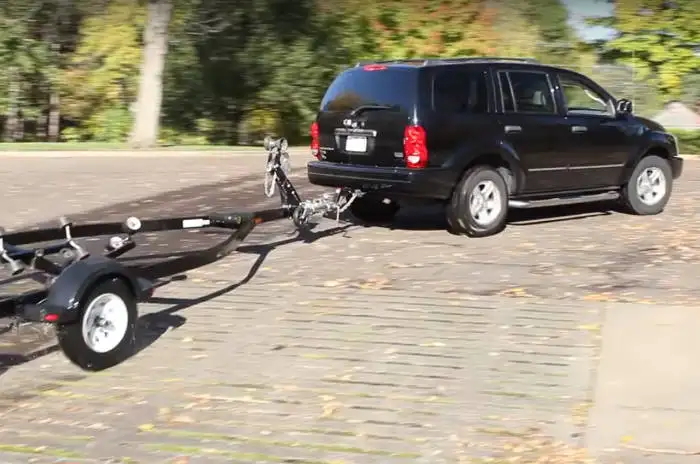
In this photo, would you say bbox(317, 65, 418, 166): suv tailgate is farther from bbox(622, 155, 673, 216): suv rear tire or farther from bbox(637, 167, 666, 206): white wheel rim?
bbox(637, 167, 666, 206): white wheel rim

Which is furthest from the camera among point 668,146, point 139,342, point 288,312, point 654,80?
point 654,80

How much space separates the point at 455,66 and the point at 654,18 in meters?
14.7

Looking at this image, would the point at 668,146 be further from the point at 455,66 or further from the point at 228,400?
the point at 228,400

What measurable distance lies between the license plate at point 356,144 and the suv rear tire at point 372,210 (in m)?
1.11

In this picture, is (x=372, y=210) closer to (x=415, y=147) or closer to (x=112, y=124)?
(x=415, y=147)

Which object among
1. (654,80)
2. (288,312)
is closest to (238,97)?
(654,80)

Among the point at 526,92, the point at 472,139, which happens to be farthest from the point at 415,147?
the point at 526,92

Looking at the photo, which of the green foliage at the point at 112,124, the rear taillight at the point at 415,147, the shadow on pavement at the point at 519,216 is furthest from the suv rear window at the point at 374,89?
the green foliage at the point at 112,124

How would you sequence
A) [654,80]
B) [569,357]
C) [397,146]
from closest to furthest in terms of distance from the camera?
1. [569,357]
2. [397,146]
3. [654,80]

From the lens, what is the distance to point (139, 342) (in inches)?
290

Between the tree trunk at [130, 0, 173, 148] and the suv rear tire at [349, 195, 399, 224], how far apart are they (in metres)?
11.6

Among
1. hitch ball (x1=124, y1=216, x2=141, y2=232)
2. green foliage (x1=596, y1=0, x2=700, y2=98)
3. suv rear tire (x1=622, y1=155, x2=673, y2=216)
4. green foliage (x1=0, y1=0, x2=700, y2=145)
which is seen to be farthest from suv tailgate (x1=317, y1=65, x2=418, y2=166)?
green foliage (x1=596, y1=0, x2=700, y2=98)

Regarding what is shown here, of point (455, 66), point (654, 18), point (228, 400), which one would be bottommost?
point (228, 400)

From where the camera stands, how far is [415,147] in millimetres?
10766
